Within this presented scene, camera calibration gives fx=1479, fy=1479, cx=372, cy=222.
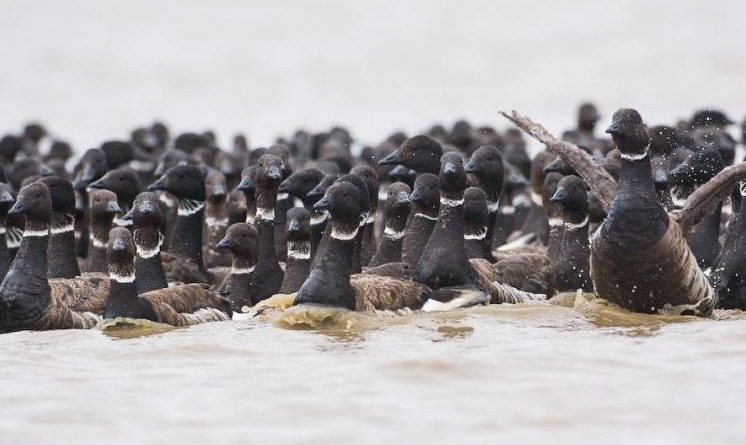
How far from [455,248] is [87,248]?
24.1 ft

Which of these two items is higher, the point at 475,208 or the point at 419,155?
the point at 419,155

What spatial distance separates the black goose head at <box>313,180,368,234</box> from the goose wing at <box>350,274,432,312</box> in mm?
547

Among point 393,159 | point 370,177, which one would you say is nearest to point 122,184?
point 370,177

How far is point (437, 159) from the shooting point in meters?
17.5

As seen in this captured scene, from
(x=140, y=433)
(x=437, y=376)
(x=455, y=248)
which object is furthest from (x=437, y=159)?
(x=140, y=433)

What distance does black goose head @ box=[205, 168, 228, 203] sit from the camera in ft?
65.1

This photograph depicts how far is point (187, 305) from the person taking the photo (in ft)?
47.3

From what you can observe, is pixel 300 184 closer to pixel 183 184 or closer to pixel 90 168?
pixel 183 184

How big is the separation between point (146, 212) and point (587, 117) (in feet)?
46.0

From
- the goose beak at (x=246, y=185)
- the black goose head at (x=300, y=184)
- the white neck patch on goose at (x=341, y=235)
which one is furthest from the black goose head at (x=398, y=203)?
the white neck patch on goose at (x=341, y=235)

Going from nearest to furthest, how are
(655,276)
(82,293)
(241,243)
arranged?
(655,276) < (82,293) < (241,243)

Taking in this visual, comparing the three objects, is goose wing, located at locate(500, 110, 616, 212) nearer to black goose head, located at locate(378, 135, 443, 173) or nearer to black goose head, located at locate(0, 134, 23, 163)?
black goose head, located at locate(378, 135, 443, 173)

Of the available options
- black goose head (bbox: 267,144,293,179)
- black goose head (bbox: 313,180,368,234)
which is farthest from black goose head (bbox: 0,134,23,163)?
black goose head (bbox: 313,180,368,234)

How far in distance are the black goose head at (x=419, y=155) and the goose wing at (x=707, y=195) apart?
4.59m
